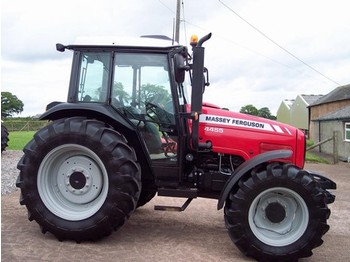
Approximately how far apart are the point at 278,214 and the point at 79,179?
234 centimetres

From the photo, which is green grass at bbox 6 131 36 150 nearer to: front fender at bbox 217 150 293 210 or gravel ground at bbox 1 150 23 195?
gravel ground at bbox 1 150 23 195

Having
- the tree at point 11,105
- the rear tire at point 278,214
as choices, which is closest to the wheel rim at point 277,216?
the rear tire at point 278,214

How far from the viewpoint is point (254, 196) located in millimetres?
4320

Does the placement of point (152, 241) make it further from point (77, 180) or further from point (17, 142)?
point (17, 142)

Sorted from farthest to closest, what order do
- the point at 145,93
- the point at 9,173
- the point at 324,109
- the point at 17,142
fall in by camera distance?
the point at 324,109 → the point at 17,142 → the point at 9,173 → the point at 145,93

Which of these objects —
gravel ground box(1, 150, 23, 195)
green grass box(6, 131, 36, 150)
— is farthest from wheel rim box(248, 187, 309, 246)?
green grass box(6, 131, 36, 150)

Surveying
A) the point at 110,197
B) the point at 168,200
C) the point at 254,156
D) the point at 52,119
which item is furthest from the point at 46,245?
the point at 168,200

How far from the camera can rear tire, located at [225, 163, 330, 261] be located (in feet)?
13.9

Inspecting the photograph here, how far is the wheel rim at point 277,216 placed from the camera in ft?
14.3

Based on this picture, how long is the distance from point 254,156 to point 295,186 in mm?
724

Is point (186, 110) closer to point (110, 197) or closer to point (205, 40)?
point (205, 40)

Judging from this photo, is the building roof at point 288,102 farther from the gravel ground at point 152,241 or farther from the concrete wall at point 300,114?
the gravel ground at point 152,241

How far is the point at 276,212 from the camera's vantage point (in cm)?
443

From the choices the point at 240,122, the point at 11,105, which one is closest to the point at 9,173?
the point at 240,122
